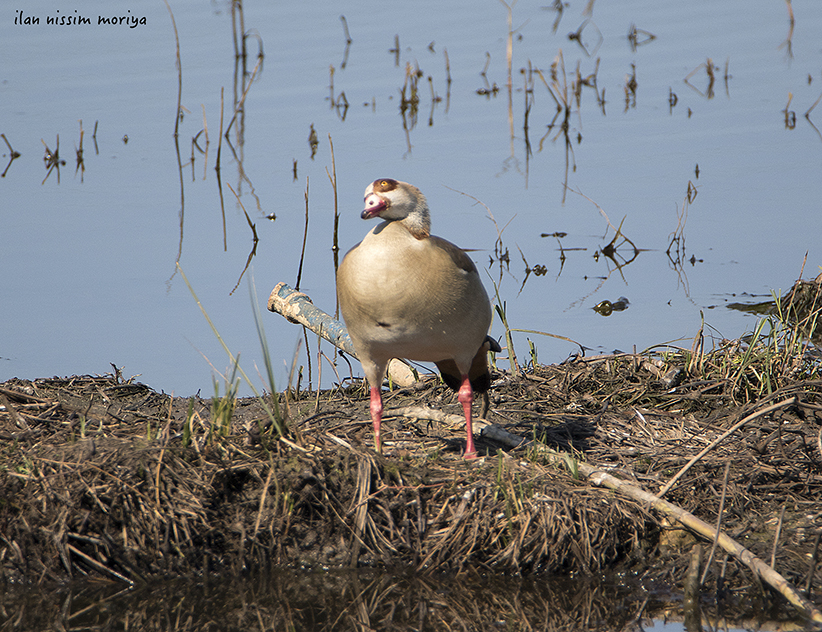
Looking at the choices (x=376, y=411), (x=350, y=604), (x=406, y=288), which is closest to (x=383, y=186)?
(x=406, y=288)

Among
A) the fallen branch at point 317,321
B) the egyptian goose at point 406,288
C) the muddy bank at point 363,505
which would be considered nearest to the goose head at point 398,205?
the egyptian goose at point 406,288

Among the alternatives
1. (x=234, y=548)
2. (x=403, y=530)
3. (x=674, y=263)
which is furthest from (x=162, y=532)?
(x=674, y=263)

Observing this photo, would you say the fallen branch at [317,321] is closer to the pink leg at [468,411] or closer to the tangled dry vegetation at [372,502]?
the pink leg at [468,411]

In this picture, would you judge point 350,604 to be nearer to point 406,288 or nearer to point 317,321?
point 406,288

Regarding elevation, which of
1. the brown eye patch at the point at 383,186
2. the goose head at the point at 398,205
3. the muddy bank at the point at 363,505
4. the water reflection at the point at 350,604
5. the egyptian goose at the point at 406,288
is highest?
the brown eye patch at the point at 383,186

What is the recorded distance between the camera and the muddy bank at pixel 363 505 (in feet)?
13.6

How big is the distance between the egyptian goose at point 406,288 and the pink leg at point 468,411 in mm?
11

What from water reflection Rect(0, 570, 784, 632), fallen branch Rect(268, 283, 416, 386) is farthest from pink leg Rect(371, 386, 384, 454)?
fallen branch Rect(268, 283, 416, 386)

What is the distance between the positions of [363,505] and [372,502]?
5 cm

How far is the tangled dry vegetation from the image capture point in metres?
4.16

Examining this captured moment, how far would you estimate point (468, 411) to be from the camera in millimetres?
4984

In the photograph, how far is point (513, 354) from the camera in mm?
6230

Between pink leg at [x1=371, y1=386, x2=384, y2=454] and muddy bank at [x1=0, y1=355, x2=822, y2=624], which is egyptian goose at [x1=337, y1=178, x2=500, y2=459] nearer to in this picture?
pink leg at [x1=371, y1=386, x2=384, y2=454]

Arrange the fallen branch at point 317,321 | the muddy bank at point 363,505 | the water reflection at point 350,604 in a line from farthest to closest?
the fallen branch at point 317,321
the muddy bank at point 363,505
the water reflection at point 350,604
